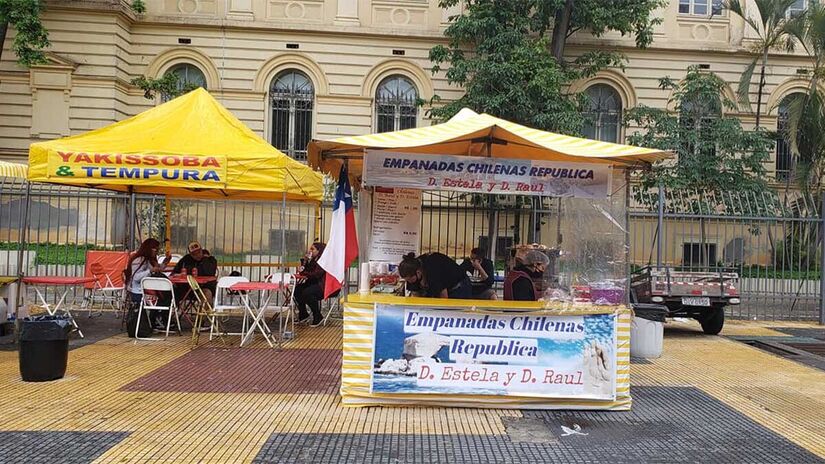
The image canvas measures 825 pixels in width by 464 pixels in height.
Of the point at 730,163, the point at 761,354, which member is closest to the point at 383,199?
the point at 761,354

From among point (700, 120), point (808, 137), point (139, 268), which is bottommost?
point (139, 268)

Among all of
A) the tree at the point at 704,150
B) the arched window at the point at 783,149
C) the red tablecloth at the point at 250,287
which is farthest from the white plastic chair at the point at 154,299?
the arched window at the point at 783,149

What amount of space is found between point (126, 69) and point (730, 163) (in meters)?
20.6

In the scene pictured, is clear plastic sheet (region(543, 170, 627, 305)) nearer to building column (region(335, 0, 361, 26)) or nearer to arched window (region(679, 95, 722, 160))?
arched window (region(679, 95, 722, 160))

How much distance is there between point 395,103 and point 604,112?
8021 millimetres

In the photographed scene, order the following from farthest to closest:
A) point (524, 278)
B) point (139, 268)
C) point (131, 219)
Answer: point (131, 219)
point (139, 268)
point (524, 278)

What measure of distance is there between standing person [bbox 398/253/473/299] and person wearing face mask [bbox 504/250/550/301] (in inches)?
44.1

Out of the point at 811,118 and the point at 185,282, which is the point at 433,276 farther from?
the point at 811,118

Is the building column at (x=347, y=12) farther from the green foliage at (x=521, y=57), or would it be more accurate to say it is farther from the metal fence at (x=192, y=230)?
the metal fence at (x=192, y=230)

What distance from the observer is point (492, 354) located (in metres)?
6.55

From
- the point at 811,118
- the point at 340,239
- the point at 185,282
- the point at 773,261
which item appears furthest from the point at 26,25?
the point at 811,118

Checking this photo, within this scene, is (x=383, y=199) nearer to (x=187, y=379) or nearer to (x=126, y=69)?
(x=187, y=379)

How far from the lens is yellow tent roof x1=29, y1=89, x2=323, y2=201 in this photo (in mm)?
9031

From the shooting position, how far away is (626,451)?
5.45 m
